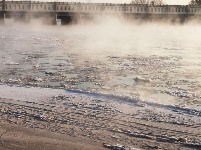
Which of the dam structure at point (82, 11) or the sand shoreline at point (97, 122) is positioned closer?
the sand shoreline at point (97, 122)

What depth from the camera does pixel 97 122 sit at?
549 cm

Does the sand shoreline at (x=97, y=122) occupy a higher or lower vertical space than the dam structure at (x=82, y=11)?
lower

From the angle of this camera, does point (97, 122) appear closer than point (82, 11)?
Yes

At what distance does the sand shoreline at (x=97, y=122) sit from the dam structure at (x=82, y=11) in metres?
58.5

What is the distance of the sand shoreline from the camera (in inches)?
186

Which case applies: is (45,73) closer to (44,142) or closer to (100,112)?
(100,112)

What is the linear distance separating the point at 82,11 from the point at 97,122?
70.5 meters

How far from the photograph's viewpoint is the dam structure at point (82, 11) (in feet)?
221

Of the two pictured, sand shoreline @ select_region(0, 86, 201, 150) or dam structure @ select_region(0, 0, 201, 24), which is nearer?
sand shoreline @ select_region(0, 86, 201, 150)

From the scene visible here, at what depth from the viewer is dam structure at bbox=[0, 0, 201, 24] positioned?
6744cm

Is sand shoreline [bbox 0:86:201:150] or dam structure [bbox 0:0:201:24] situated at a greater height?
dam structure [bbox 0:0:201:24]

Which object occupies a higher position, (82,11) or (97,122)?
(82,11)

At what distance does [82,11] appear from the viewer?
74438 millimetres

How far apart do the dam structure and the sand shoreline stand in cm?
5845
